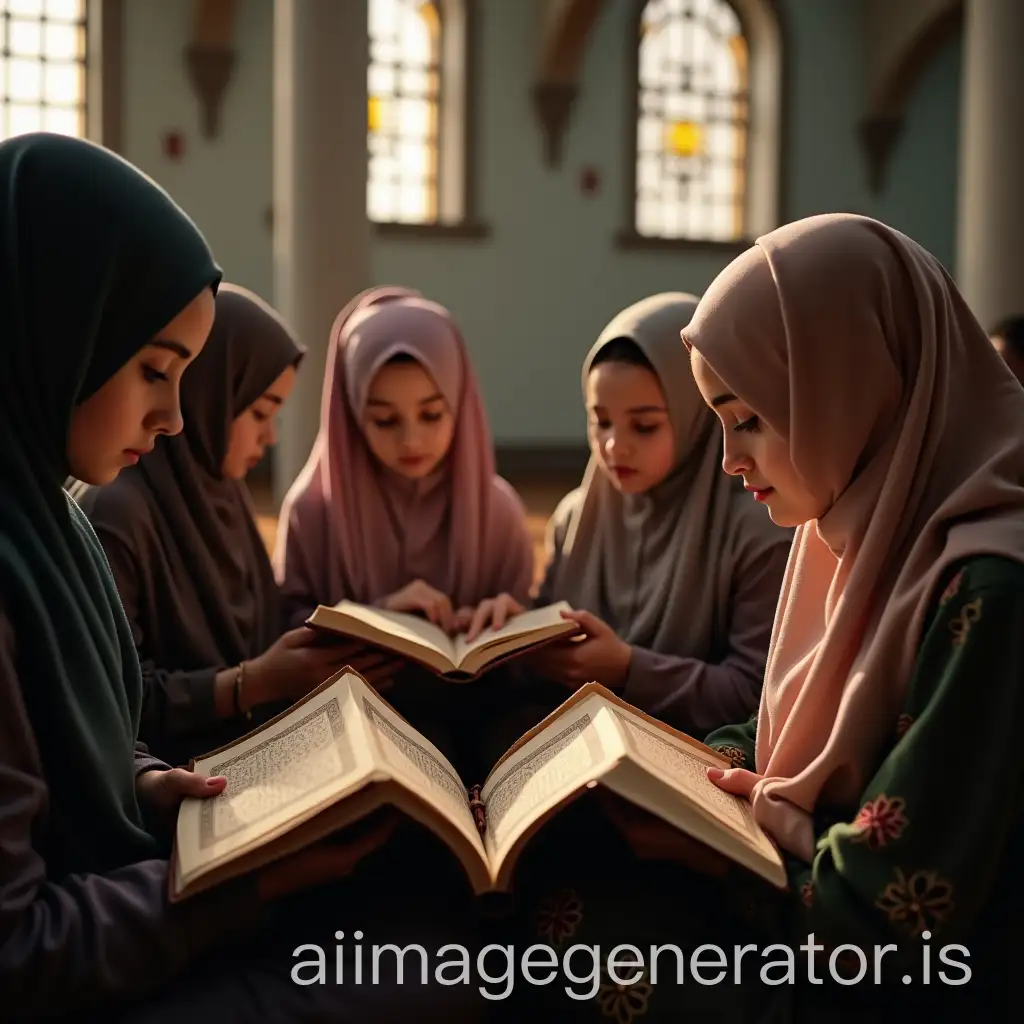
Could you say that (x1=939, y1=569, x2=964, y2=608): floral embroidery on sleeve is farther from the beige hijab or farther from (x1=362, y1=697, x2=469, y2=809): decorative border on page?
(x1=362, y1=697, x2=469, y2=809): decorative border on page

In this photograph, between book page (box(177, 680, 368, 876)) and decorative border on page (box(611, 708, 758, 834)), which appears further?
decorative border on page (box(611, 708, 758, 834))

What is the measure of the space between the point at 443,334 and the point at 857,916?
1.79m

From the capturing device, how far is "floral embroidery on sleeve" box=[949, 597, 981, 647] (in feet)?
4.15

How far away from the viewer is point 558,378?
11.0 meters

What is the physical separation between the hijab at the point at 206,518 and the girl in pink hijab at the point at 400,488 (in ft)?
0.59

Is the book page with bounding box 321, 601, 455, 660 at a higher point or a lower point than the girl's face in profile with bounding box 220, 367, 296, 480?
lower

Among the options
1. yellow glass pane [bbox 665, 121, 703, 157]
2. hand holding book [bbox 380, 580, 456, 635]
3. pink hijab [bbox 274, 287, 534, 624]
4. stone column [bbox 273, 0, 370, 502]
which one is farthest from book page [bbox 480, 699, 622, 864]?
yellow glass pane [bbox 665, 121, 703, 157]

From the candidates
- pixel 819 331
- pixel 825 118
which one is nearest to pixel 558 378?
pixel 825 118

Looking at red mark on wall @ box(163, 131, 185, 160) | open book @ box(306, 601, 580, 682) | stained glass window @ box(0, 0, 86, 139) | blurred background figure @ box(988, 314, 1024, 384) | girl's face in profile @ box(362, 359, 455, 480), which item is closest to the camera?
open book @ box(306, 601, 580, 682)

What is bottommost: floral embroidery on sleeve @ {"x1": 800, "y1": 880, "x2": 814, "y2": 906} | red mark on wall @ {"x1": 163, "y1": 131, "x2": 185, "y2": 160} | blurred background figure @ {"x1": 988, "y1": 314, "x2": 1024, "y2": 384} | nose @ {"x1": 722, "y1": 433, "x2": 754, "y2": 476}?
floral embroidery on sleeve @ {"x1": 800, "y1": 880, "x2": 814, "y2": 906}

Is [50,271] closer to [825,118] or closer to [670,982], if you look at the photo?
[670,982]

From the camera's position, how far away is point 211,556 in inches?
98.8

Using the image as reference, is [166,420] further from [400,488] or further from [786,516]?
[400,488]

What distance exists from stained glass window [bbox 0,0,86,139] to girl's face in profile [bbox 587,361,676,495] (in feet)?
26.3
